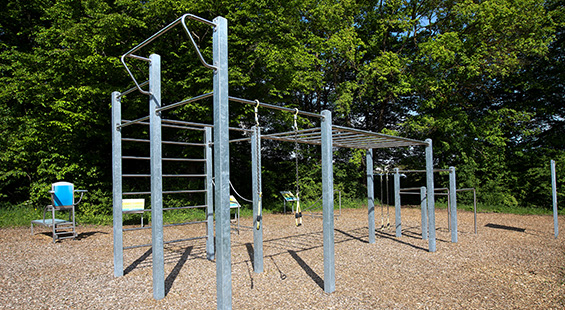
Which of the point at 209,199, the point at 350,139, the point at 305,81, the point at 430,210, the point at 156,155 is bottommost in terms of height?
the point at 430,210

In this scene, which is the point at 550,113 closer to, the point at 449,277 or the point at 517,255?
the point at 517,255

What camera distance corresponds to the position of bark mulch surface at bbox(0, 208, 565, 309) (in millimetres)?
4066

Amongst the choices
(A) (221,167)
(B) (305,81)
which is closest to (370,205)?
(A) (221,167)

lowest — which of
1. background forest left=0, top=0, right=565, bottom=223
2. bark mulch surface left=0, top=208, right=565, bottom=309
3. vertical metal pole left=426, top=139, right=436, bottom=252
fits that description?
bark mulch surface left=0, top=208, right=565, bottom=309

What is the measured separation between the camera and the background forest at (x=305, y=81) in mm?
11023

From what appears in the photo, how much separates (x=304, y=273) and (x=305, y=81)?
30.7 ft

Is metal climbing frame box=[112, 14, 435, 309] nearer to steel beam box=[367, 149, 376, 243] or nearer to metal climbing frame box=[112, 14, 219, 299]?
metal climbing frame box=[112, 14, 219, 299]

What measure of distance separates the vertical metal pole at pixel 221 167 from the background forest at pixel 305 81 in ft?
23.8

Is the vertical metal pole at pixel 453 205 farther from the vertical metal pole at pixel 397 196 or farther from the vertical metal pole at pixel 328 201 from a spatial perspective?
the vertical metal pole at pixel 328 201

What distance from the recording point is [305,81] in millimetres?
13445

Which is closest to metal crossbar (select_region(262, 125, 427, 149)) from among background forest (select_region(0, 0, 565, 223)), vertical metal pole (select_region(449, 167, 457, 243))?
vertical metal pole (select_region(449, 167, 457, 243))

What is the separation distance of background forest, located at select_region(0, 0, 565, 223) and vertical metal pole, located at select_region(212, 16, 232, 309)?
726cm

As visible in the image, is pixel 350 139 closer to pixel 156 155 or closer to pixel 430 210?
pixel 430 210

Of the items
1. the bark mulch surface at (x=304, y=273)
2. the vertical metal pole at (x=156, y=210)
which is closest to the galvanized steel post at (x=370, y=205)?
the bark mulch surface at (x=304, y=273)
